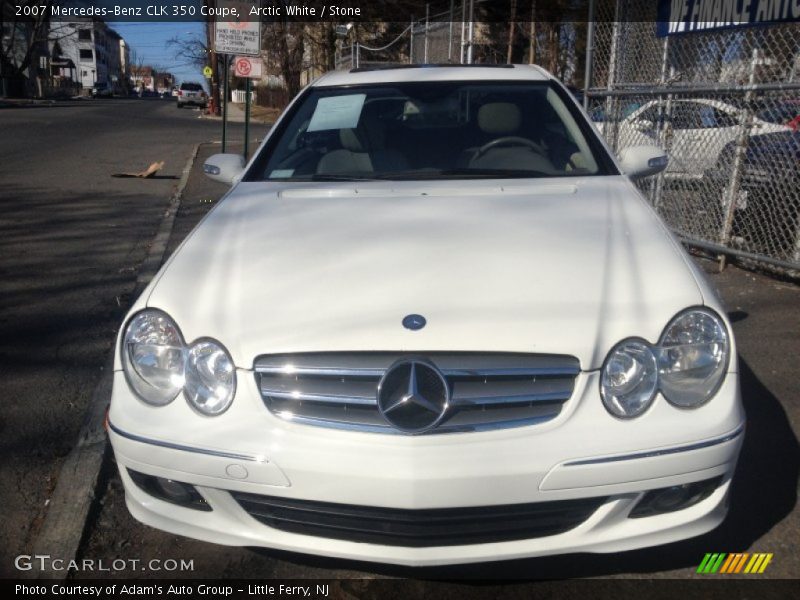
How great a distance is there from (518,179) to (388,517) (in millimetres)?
1850

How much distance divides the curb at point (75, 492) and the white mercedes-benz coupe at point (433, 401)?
45 centimetres

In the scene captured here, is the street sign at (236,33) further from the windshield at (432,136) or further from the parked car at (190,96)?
the parked car at (190,96)

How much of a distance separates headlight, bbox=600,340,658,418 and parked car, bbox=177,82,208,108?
56.9 meters

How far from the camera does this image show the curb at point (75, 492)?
9.21 feet

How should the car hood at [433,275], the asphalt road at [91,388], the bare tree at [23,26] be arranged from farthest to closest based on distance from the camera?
1. the bare tree at [23,26]
2. the asphalt road at [91,388]
3. the car hood at [433,275]

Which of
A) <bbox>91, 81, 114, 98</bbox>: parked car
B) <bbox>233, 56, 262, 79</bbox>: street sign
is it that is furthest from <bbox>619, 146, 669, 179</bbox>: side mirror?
<bbox>91, 81, 114, 98</bbox>: parked car

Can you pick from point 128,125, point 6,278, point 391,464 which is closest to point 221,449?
point 391,464

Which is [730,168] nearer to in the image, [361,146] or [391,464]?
[361,146]

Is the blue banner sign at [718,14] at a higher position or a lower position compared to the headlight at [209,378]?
higher

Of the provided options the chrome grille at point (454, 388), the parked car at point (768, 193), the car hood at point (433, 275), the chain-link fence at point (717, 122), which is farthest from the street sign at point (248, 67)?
the chrome grille at point (454, 388)

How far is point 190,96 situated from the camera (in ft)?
185

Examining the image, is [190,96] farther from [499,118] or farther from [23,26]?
[499,118]

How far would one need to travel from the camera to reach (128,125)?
91.1ft

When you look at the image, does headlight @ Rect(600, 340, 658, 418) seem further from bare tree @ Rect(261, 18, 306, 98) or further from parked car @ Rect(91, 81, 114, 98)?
parked car @ Rect(91, 81, 114, 98)
